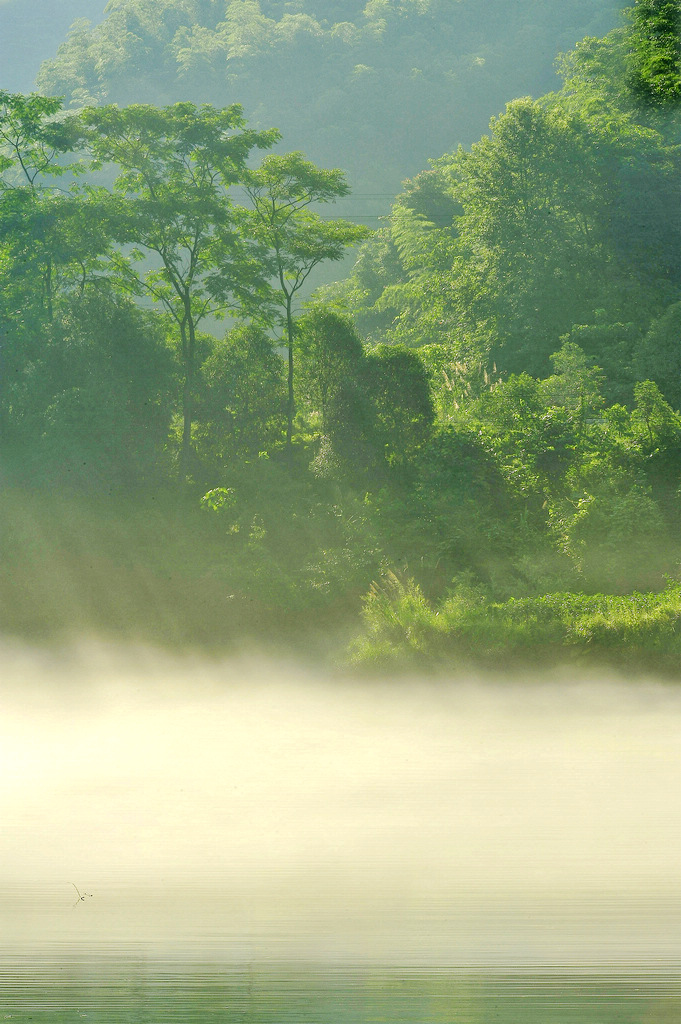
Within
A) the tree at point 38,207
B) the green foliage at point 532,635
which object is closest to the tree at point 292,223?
the tree at point 38,207

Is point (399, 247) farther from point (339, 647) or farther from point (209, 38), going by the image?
point (339, 647)

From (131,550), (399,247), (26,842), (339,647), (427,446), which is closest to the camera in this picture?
(26,842)

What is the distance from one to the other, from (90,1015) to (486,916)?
294 cm

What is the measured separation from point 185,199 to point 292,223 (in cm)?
203

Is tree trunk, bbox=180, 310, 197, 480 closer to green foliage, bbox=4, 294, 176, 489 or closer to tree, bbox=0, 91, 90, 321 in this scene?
green foliage, bbox=4, 294, 176, 489

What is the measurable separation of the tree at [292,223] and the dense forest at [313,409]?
5 centimetres

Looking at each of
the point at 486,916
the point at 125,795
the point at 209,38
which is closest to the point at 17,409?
the point at 125,795

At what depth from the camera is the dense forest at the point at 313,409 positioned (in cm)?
1558

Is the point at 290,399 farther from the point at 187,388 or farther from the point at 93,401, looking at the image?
the point at 93,401

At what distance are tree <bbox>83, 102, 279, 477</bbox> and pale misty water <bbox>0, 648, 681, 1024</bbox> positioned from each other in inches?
336

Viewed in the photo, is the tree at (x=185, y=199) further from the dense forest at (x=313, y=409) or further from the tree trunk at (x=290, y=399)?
the tree trunk at (x=290, y=399)

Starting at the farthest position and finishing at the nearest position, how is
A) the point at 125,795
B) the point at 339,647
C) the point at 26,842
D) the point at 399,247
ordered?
the point at 399,247 → the point at 339,647 → the point at 125,795 → the point at 26,842

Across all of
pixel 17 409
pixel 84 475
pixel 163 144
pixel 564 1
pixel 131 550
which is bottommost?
pixel 131 550

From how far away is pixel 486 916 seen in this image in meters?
7.59
